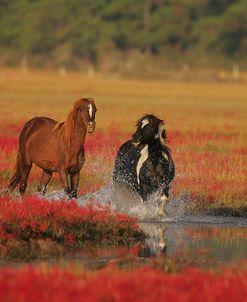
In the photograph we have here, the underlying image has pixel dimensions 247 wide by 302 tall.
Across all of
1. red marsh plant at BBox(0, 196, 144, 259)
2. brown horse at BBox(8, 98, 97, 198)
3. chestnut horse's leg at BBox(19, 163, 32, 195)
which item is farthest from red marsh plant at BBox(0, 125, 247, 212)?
red marsh plant at BBox(0, 196, 144, 259)

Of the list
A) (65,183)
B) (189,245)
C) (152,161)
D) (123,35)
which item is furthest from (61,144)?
(123,35)

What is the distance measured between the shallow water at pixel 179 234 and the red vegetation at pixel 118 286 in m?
1.41

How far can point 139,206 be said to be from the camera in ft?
43.4

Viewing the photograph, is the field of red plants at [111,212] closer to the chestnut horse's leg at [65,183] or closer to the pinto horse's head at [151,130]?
the chestnut horse's leg at [65,183]

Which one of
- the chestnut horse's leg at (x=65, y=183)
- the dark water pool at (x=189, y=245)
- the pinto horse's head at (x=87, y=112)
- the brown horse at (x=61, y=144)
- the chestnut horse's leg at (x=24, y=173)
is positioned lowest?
the dark water pool at (x=189, y=245)

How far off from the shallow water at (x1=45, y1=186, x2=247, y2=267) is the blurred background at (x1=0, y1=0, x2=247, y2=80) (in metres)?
63.3

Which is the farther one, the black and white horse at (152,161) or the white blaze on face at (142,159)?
the white blaze on face at (142,159)

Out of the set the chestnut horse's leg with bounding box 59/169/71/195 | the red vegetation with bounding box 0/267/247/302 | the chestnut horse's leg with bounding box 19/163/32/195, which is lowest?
the red vegetation with bounding box 0/267/247/302

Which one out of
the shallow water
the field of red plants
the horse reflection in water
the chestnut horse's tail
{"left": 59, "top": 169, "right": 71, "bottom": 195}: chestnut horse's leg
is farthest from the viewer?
the chestnut horse's tail

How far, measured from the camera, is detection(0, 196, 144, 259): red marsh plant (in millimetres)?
10414

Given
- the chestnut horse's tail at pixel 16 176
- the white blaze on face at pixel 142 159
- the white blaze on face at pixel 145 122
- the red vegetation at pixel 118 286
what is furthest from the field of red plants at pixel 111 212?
the white blaze on face at pixel 145 122

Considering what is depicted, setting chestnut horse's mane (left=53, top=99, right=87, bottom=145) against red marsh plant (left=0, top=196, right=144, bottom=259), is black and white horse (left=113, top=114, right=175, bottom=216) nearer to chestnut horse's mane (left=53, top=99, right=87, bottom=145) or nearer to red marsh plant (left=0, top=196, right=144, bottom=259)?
chestnut horse's mane (left=53, top=99, right=87, bottom=145)

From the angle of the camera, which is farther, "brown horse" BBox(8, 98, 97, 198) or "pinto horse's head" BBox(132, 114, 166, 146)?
"brown horse" BBox(8, 98, 97, 198)

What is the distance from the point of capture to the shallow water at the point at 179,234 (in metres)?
10.0
